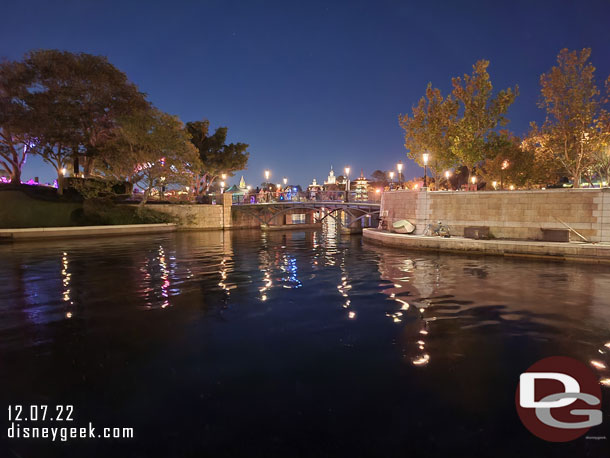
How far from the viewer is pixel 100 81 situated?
39.6m

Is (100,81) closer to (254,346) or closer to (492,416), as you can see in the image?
(254,346)

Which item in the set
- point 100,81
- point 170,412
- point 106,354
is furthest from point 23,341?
point 100,81

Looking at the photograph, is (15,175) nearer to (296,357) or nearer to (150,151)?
(150,151)

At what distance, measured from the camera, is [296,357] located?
694 cm

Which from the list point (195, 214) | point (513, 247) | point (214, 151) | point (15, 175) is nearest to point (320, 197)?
point (195, 214)

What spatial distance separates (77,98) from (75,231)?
15.7 m

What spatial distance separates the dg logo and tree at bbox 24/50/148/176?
43.9 metres

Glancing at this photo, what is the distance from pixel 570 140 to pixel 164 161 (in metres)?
39.7

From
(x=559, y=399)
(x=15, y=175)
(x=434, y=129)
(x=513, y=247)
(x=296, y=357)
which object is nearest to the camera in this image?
(x=559, y=399)

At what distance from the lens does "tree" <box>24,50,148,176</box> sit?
37844mm

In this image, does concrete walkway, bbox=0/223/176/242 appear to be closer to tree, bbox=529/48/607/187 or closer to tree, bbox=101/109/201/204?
tree, bbox=101/109/201/204

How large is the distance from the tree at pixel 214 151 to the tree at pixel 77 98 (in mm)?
12773

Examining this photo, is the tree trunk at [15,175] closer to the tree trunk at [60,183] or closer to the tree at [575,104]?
the tree trunk at [60,183]

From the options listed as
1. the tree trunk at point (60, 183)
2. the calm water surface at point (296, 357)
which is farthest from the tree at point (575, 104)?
the tree trunk at point (60, 183)
